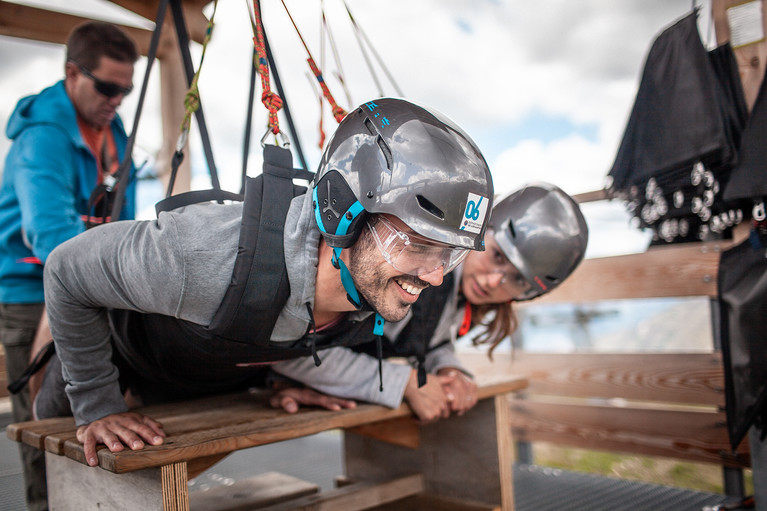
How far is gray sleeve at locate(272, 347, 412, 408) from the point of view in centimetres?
185

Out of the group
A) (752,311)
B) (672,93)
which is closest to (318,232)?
(752,311)

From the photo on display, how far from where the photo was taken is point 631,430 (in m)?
3.03

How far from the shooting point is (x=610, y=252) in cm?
312

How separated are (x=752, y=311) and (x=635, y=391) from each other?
1108 mm

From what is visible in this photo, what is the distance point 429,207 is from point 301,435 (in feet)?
2.45

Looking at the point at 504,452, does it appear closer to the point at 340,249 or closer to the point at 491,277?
the point at 491,277

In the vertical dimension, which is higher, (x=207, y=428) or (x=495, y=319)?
(x=495, y=319)

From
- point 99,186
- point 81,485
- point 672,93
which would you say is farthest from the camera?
point 672,93

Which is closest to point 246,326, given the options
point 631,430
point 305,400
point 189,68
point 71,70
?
point 305,400

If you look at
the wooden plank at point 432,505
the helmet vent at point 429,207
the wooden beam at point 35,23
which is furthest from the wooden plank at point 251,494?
the wooden beam at point 35,23

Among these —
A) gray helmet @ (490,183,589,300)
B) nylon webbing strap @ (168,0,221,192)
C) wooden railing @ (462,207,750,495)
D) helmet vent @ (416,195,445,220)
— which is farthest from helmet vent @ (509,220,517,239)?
nylon webbing strap @ (168,0,221,192)

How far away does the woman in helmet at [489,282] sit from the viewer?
194cm

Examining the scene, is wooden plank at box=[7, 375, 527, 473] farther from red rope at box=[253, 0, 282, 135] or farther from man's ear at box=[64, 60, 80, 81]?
man's ear at box=[64, 60, 80, 81]

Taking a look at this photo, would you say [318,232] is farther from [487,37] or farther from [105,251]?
[487,37]
